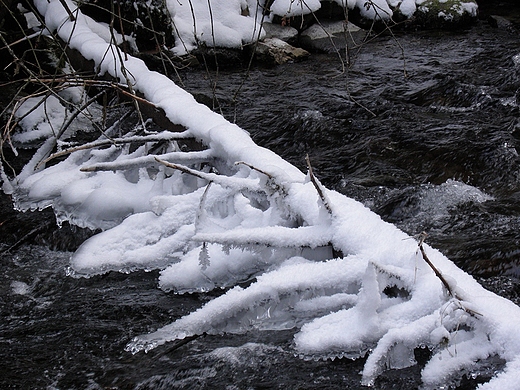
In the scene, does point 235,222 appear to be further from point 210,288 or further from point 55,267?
point 55,267

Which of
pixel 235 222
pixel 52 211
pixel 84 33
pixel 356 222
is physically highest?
pixel 84 33

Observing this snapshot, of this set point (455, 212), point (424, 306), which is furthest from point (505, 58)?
point (424, 306)

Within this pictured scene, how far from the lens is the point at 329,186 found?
16.2 feet

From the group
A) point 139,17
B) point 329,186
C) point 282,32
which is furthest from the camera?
point 282,32

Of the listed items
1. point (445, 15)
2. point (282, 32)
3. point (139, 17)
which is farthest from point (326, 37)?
point (139, 17)

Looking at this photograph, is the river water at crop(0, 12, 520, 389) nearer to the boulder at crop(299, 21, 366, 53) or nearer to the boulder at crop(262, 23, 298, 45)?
the boulder at crop(299, 21, 366, 53)

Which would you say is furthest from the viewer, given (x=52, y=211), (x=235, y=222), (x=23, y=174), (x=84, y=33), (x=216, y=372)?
(x=84, y=33)

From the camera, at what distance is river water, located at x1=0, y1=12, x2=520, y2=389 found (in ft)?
8.16

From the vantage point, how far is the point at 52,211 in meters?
4.50

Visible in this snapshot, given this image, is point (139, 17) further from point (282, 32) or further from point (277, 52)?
point (282, 32)

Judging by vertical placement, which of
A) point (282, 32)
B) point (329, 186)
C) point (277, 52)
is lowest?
point (329, 186)

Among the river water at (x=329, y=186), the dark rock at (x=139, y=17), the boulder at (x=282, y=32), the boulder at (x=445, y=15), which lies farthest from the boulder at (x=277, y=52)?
the boulder at (x=445, y=15)

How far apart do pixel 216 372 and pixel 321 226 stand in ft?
2.80

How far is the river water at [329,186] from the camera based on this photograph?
249 cm
